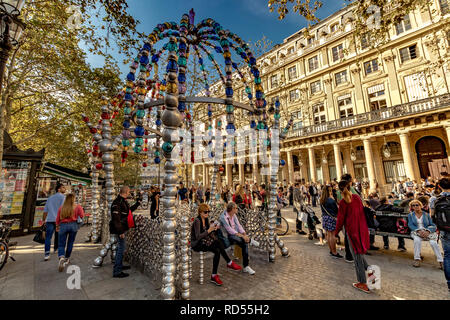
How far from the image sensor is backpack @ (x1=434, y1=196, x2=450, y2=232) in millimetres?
3223

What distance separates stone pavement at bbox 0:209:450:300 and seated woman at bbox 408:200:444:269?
39 centimetres

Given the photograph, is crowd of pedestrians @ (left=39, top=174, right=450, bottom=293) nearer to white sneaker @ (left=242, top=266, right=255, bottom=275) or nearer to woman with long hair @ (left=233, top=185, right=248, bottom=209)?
white sneaker @ (left=242, top=266, right=255, bottom=275)

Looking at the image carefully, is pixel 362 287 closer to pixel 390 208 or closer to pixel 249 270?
pixel 249 270

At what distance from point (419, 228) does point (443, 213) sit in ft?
5.33

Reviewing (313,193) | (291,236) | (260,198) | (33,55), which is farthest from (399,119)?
(33,55)

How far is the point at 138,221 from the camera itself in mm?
4559

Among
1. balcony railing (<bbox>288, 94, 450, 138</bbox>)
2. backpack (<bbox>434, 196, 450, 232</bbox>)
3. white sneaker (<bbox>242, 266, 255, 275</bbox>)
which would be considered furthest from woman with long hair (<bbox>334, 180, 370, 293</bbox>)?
balcony railing (<bbox>288, 94, 450, 138</bbox>)

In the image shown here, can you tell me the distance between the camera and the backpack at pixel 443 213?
3.22 m

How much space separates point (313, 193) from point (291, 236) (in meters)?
9.01

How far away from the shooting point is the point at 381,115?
17734 mm

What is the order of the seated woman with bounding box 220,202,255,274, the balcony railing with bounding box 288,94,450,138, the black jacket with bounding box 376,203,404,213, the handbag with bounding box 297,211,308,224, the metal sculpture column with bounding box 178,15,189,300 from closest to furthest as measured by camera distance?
1. the metal sculpture column with bounding box 178,15,189,300
2. the seated woman with bounding box 220,202,255,274
3. the black jacket with bounding box 376,203,404,213
4. the handbag with bounding box 297,211,308,224
5. the balcony railing with bounding box 288,94,450,138
